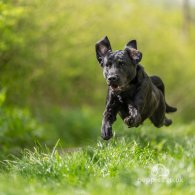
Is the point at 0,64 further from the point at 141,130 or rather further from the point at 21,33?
the point at 141,130

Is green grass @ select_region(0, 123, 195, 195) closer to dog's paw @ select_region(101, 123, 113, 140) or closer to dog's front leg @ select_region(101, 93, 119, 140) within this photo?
dog's paw @ select_region(101, 123, 113, 140)

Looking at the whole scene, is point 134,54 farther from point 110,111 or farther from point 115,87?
point 110,111

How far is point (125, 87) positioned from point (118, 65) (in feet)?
1.07

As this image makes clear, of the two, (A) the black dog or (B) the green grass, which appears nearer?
(B) the green grass

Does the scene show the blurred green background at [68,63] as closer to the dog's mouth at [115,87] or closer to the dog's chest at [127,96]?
the dog's chest at [127,96]

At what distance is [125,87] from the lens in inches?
299

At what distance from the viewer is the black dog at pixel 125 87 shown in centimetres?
740

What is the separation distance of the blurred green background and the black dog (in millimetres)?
3605

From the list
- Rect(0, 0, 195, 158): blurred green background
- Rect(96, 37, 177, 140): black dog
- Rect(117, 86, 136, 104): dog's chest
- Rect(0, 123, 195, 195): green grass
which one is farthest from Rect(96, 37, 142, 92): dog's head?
Rect(0, 0, 195, 158): blurred green background

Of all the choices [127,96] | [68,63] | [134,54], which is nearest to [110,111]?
[127,96]

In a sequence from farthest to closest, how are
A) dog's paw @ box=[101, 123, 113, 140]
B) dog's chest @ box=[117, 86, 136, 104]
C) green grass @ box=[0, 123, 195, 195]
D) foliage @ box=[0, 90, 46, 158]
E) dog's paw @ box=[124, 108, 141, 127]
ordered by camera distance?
foliage @ box=[0, 90, 46, 158] → dog's chest @ box=[117, 86, 136, 104] → dog's paw @ box=[101, 123, 113, 140] → dog's paw @ box=[124, 108, 141, 127] → green grass @ box=[0, 123, 195, 195]

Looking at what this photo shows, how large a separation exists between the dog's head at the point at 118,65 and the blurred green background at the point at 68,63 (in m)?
3.88

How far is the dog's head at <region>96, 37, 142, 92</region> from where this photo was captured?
7312 mm

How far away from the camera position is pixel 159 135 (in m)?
13.6
